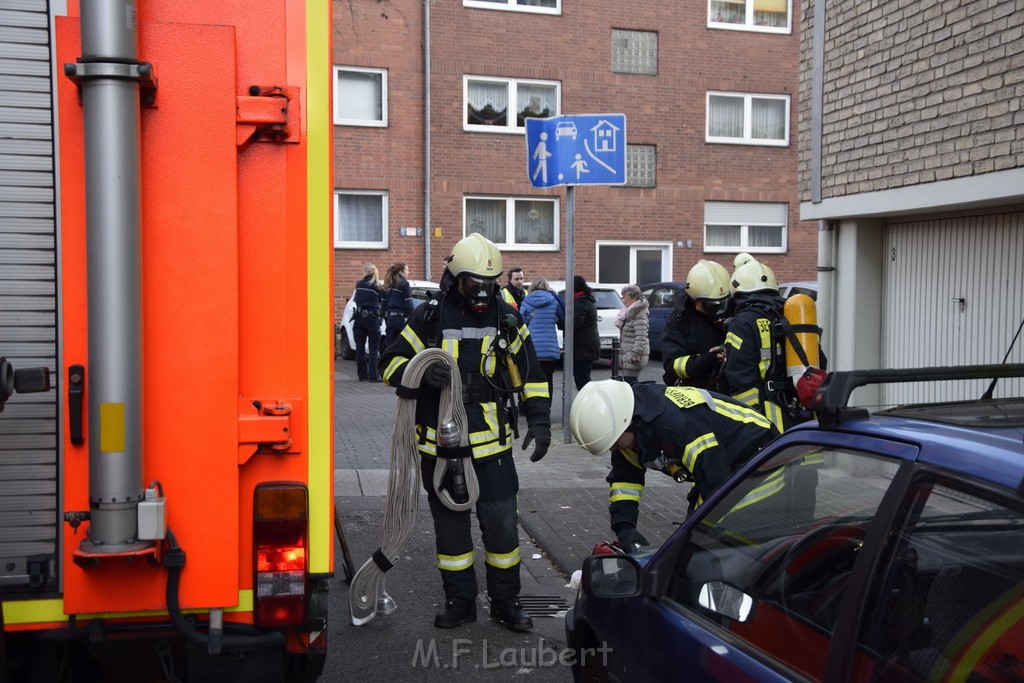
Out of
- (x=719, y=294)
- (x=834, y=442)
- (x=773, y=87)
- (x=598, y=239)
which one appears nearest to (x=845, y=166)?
(x=719, y=294)

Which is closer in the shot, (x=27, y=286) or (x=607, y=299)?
(x=27, y=286)

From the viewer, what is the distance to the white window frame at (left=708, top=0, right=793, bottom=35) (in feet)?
80.1

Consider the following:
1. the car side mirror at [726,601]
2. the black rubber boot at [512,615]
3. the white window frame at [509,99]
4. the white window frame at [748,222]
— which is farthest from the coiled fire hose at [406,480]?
the white window frame at [748,222]

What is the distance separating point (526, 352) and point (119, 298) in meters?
3.02

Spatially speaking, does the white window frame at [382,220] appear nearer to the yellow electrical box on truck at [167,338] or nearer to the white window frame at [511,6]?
the white window frame at [511,6]

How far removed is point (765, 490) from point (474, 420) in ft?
8.68

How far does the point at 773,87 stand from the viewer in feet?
81.8

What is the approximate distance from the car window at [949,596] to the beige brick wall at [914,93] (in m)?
6.40

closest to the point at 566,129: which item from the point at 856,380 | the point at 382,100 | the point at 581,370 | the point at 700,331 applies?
the point at 581,370

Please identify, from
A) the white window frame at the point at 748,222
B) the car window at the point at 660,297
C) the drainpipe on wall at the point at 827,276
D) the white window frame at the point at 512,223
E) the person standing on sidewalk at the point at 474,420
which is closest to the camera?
the person standing on sidewalk at the point at 474,420

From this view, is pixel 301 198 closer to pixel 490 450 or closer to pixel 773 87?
pixel 490 450

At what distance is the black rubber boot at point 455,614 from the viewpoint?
5.25 m

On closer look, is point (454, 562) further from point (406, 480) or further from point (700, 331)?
point (700, 331)

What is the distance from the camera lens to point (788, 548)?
2.67 metres
